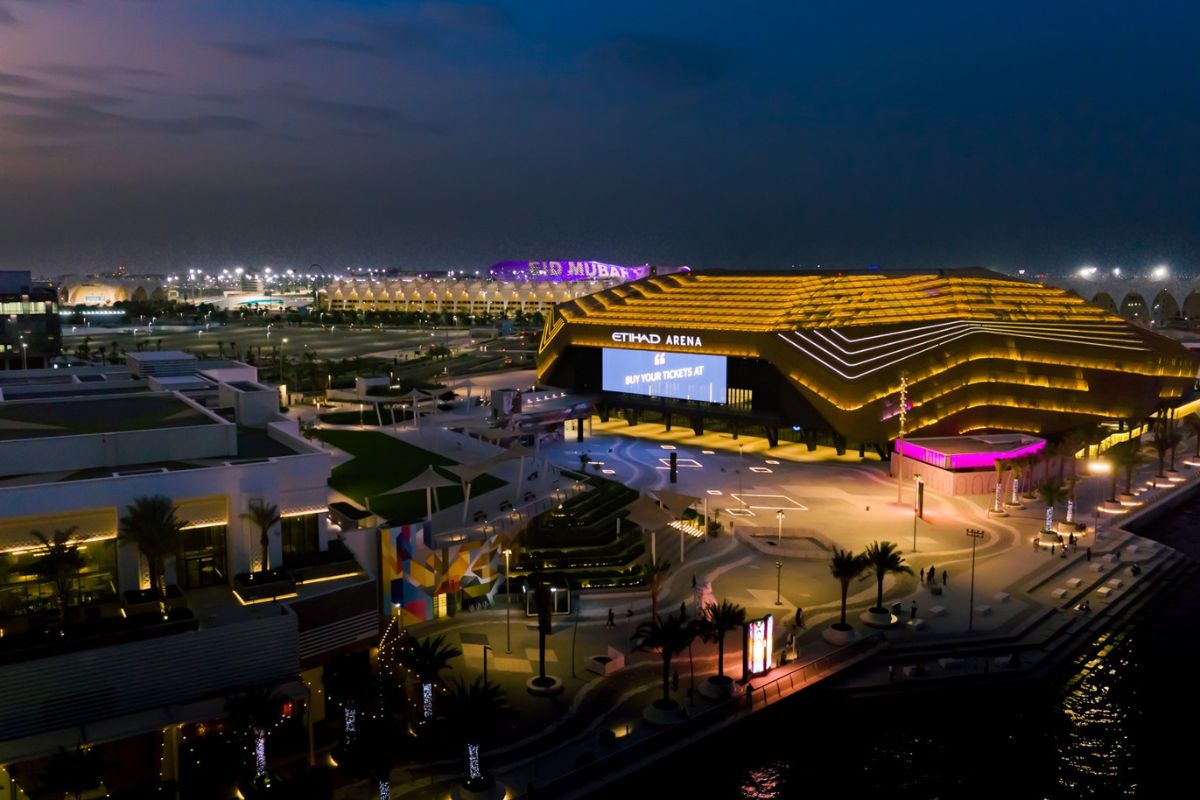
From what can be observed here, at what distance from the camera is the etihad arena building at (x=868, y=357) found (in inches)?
2324

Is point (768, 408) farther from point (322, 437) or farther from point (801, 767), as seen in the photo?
point (801, 767)

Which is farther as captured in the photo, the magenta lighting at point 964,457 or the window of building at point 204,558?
the magenta lighting at point 964,457

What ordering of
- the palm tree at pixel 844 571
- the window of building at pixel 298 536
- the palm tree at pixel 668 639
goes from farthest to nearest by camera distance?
the palm tree at pixel 844 571 → the window of building at pixel 298 536 → the palm tree at pixel 668 639

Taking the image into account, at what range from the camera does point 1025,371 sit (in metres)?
60.5

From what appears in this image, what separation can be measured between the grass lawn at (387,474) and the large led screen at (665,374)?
2091 centimetres

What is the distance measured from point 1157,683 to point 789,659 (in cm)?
1271

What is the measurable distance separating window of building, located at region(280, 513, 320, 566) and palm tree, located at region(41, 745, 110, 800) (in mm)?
10026

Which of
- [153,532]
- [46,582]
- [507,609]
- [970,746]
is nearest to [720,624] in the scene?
[970,746]

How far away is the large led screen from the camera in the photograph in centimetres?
6762

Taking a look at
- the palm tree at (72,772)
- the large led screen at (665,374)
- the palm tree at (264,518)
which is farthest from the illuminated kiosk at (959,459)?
the palm tree at (72,772)

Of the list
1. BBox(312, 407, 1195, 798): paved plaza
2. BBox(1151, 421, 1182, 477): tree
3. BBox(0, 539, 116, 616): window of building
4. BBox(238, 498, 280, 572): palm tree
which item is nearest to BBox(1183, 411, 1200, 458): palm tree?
BBox(1151, 421, 1182, 477): tree

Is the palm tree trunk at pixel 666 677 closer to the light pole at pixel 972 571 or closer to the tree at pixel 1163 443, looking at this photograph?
the light pole at pixel 972 571

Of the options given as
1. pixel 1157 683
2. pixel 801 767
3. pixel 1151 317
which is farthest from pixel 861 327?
pixel 1151 317

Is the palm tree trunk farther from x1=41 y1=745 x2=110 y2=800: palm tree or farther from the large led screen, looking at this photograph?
the large led screen
